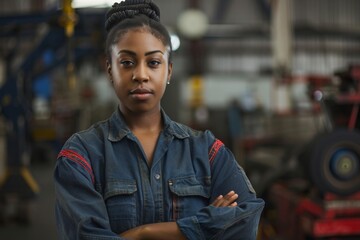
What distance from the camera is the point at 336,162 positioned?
10.5 feet

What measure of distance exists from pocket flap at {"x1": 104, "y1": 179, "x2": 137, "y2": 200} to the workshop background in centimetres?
193

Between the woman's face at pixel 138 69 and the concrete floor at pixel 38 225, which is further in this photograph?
the concrete floor at pixel 38 225

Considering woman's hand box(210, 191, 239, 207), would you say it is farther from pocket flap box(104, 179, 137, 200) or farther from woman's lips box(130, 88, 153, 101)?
woman's lips box(130, 88, 153, 101)

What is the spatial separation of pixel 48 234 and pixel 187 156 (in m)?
3.33

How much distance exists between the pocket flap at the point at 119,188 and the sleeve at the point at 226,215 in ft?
0.48

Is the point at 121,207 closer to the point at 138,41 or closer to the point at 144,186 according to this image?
the point at 144,186

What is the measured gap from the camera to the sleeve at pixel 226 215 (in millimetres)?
1159

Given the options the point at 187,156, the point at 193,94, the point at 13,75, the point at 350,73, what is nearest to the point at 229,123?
the point at 193,94

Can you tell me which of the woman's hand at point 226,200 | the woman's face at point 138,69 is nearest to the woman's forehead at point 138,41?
the woman's face at point 138,69

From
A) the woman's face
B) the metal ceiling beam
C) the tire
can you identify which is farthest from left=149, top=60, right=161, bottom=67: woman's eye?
the metal ceiling beam

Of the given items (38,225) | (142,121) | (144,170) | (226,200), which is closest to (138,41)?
(142,121)

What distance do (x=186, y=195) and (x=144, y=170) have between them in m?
0.13

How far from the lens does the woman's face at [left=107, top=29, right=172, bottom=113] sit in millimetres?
1221

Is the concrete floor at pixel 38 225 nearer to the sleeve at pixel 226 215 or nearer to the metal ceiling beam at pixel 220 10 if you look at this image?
the sleeve at pixel 226 215
